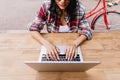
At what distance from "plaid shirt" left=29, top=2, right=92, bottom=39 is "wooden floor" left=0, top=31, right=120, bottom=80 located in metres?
0.09

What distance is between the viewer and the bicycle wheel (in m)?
2.87

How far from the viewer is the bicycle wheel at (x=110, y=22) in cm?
287

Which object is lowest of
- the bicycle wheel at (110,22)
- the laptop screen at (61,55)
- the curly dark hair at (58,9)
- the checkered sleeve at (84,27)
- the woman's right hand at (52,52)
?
the bicycle wheel at (110,22)

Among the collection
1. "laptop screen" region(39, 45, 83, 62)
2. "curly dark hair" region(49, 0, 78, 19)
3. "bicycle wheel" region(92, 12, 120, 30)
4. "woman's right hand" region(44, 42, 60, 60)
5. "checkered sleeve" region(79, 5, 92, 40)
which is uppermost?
"curly dark hair" region(49, 0, 78, 19)

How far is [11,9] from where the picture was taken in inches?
163

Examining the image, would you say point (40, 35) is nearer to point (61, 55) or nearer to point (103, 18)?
point (61, 55)

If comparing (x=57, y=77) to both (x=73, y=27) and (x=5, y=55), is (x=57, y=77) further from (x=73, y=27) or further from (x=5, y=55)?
(x=73, y=27)

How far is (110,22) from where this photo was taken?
3518 millimetres

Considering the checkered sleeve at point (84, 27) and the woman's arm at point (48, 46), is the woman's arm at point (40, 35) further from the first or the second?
the checkered sleeve at point (84, 27)

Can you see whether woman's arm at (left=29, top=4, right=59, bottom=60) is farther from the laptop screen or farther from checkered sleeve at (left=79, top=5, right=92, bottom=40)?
checkered sleeve at (left=79, top=5, right=92, bottom=40)

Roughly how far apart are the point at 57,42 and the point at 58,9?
360 mm

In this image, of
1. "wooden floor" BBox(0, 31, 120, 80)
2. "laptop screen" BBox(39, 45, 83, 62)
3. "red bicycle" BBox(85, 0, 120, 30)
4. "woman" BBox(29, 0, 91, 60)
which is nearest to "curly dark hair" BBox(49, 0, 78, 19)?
"woman" BBox(29, 0, 91, 60)

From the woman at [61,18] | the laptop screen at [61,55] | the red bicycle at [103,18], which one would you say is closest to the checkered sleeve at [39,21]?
the woman at [61,18]

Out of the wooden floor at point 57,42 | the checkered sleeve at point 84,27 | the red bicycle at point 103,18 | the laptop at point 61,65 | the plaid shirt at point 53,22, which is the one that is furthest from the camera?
the red bicycle at point 103,18
